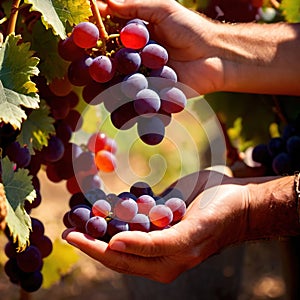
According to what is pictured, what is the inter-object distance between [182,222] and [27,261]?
0.29 m

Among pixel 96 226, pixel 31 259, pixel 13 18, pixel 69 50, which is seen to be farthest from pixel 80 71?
pixel 31 259

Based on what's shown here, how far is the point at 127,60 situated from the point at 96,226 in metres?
0.27

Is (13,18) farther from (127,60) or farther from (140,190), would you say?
(140,190)

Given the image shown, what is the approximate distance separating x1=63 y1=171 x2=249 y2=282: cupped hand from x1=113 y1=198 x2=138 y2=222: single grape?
0.03m

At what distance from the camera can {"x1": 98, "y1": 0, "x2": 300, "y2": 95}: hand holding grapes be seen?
140 centimetres

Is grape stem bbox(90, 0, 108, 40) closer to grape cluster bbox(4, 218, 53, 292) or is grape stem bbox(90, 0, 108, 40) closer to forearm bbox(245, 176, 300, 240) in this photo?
grape cluster bbox(4, 218, 53, 292)

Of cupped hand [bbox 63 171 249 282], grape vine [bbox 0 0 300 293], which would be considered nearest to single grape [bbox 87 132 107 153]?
grape vine [bbox 0 0 300 293]

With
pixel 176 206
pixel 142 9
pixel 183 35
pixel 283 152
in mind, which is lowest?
pixel 283 152

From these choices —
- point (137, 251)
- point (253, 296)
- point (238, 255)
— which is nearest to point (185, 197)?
point (137, 251)

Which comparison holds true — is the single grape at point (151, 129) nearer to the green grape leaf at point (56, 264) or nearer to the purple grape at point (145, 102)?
the purple grape at point (145, 102)

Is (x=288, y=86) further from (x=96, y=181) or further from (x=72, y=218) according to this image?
(x=72, y=218)

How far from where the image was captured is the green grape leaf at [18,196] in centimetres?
100

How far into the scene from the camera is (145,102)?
1.12 metres

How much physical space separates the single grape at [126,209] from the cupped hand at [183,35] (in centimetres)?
34
